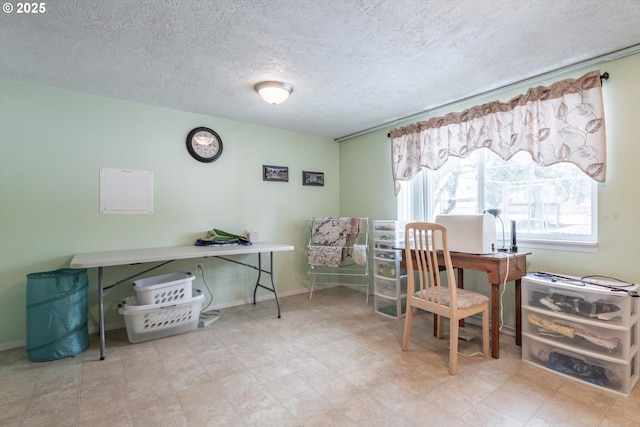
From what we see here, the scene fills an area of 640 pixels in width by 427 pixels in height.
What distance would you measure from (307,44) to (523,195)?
86.9 inches

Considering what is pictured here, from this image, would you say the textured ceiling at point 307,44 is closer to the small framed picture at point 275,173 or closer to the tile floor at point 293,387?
the small framed picture at point 275,173

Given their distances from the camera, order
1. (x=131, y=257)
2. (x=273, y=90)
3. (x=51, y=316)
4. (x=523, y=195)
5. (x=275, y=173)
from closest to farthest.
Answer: (x=51, y=316) → (x=131, y=257) → (x=273, y=90) → (x=523, y=195) → (x=275, y=173)

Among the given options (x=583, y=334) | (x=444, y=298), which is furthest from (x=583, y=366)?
(x=444, y=298)

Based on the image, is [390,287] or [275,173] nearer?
[390,287]

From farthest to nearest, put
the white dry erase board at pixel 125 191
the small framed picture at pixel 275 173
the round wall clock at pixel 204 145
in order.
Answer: the small framed picture at pixel 275 173
the round wall clock at pixel 204 145
the white dry erase board at pixel 125 191

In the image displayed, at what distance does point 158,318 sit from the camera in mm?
2584

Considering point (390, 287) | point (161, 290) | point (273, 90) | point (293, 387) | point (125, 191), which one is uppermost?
point (273, 90)

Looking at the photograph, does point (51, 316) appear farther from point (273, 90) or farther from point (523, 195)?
point (523, 195)

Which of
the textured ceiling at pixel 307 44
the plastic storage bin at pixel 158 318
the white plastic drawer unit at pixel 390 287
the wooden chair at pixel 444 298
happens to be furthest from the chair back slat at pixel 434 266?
the plastic storage bin at pixel 158 318

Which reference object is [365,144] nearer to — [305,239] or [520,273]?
[305,239]

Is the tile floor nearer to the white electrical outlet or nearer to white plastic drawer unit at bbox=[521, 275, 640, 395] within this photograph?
white plastic drawer unit at bbox=[521, 275, 640, 395]

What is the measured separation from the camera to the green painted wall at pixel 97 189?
250cm

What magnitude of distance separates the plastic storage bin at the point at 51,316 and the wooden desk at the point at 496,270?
3.04 meters

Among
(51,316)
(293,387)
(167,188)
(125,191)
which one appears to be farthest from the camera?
(167,188)
